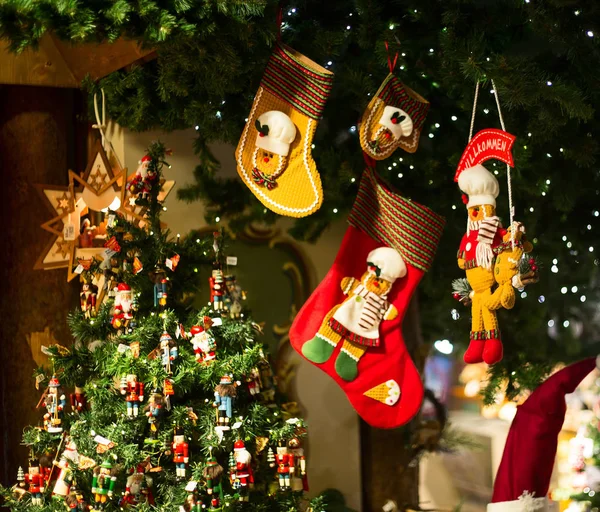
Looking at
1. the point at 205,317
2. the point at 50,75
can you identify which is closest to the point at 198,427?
the point at 205,317

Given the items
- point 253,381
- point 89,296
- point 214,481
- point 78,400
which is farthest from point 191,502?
point 89,296

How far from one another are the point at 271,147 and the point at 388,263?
0.46 m

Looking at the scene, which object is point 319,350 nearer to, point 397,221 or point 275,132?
point 397,221

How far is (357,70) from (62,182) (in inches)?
45.6

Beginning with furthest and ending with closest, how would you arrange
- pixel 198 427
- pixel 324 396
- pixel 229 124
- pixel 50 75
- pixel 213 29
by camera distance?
pixel 324 396 < pixel 50 75 < pixel 229 124 < pixel 198 427 < pixel 213 29

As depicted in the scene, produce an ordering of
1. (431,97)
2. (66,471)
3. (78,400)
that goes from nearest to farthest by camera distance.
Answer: (66,471), (78,400), (431,97)

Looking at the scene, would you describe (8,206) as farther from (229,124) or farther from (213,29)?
(213,29)

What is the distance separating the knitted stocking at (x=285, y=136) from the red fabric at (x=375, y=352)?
0.93ft

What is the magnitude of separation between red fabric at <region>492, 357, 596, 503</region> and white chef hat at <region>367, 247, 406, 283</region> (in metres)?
0.72

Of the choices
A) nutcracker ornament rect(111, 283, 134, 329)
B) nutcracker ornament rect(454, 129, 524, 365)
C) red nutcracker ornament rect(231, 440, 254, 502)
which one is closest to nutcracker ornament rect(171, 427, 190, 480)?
red nutcracker ornament rect(231, 440, 254, 502)

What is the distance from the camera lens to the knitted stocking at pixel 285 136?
2.19 meters

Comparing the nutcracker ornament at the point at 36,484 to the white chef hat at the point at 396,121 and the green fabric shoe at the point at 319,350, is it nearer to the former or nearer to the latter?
the green fabric shoe at the point at 319,350

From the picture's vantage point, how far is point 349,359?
2318 millimetres

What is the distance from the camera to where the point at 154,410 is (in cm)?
205
